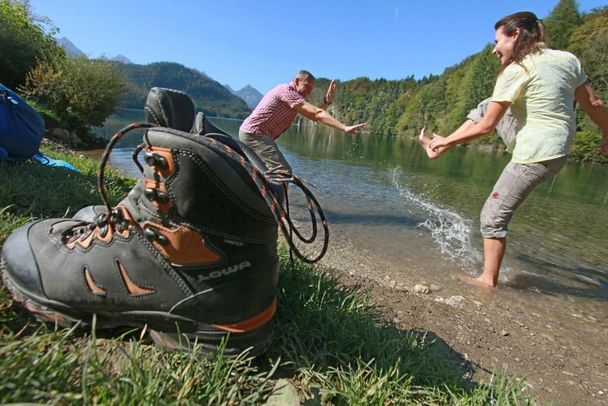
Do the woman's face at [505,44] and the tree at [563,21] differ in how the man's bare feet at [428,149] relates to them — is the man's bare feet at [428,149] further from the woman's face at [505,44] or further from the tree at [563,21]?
the tree at [563,21]

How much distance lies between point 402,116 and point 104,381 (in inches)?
4770

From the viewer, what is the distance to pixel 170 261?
4.52ft

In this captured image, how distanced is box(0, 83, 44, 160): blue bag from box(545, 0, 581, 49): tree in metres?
91.2

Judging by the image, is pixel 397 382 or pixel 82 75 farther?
pixel 82 75

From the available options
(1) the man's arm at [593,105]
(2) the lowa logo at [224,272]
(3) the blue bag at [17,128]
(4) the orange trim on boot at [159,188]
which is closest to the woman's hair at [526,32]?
(1) the man's arm at [593,105]

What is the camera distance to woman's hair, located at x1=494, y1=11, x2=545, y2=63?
149 inches

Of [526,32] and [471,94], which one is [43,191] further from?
[471,94]

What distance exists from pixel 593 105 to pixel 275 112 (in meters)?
4.23

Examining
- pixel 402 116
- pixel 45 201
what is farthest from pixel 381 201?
pixel 402 116

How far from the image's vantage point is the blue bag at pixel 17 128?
3.53 meters

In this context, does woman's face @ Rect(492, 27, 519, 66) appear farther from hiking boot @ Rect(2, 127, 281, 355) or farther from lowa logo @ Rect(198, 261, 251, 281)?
lowa logo @ Rect(198, 261, 251, 281)

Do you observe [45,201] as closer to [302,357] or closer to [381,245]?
[302,357]

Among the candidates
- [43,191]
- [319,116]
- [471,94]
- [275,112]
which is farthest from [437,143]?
[471,94]

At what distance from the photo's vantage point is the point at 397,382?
4.83 ft
